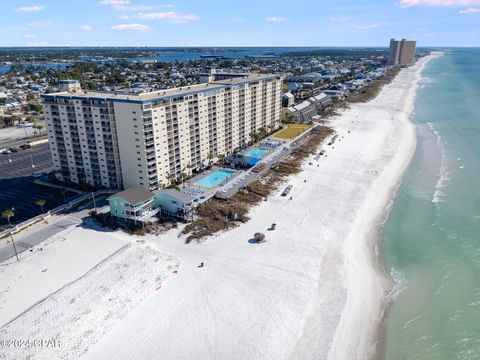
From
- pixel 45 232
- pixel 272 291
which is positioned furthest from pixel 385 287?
pixel 45 232

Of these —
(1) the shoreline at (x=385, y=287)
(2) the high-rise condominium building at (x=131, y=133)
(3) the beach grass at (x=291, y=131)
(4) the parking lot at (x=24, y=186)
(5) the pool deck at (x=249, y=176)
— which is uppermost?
(2) the high-rise condominium building at (x=131, y=133)

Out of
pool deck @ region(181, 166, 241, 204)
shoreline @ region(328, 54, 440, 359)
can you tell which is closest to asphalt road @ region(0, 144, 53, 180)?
pool deck @ region(181, 166, 241, 204)

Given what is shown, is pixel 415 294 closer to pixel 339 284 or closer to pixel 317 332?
pixel 339 284

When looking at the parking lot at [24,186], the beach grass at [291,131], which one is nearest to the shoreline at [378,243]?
the beach grass at [291,131]

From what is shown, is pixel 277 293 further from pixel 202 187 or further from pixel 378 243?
pixel 202 187

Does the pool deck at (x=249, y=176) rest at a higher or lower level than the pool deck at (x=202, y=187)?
higher

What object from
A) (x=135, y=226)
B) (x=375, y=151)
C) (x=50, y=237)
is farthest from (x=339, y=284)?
(x=375, y=151)

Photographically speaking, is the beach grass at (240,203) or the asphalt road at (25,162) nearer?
the beach grass at (240,203)

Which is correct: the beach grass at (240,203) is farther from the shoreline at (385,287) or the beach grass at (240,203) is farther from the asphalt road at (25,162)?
the asphalt road at (25,162)
